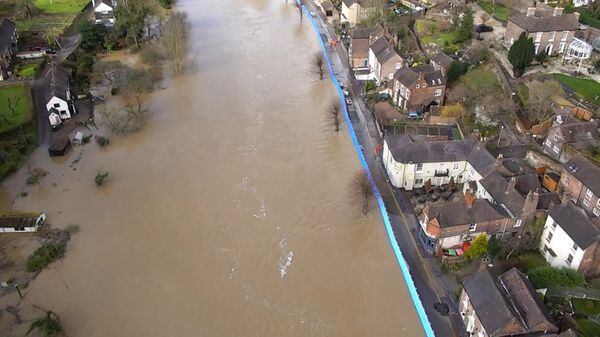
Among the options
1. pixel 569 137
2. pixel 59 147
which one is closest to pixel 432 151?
pixel 569 137

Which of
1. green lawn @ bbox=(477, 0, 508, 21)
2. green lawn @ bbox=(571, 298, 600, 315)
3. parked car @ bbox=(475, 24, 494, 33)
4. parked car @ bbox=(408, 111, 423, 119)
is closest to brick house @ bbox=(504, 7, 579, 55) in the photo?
parked car @ bbox=(475, 24, 494, 33)

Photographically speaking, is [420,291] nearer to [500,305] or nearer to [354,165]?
[500,305]

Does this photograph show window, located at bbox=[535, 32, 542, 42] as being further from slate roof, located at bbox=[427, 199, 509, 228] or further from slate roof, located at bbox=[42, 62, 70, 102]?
slate roof, located at bbox=[42, 62, 70, 102]

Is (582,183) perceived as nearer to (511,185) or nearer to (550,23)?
(511,185)

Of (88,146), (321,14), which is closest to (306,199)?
(88,146)

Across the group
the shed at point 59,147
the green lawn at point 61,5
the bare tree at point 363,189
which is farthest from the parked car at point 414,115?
the green lawn at point 61,5

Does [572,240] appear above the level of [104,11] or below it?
below
